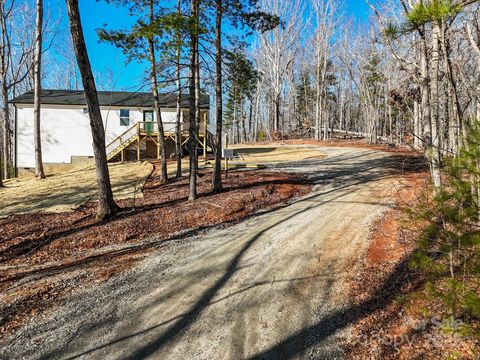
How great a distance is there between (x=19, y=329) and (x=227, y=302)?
301cm

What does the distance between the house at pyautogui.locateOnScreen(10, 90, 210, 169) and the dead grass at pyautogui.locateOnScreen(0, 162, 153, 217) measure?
5.65m

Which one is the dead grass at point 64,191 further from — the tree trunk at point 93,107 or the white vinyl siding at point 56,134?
the white vinyl siding at point 56,134

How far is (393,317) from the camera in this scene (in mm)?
4418

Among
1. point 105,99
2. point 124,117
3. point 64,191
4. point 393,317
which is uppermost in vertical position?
point 105,99

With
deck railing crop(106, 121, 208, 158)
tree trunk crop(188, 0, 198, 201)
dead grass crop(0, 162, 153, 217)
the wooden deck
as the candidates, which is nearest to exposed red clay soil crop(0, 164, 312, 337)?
tree trunk crop(188, 0, 198, 201)

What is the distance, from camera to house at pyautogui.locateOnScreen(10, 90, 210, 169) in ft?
71.9

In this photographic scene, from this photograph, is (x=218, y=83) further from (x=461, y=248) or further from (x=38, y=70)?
(x=38, y=70)

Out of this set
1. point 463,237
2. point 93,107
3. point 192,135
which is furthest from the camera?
point 192,135

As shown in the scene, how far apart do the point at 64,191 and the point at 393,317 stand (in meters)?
12.7

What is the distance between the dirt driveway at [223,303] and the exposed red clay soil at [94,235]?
52 centimetres

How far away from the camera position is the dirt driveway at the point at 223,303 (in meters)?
4.04

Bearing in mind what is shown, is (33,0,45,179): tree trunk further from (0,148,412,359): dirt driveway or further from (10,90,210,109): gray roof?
(0,148,412,359): dirt driveway

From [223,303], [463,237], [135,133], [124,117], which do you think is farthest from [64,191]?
[463,237]

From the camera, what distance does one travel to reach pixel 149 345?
4.05 meters
